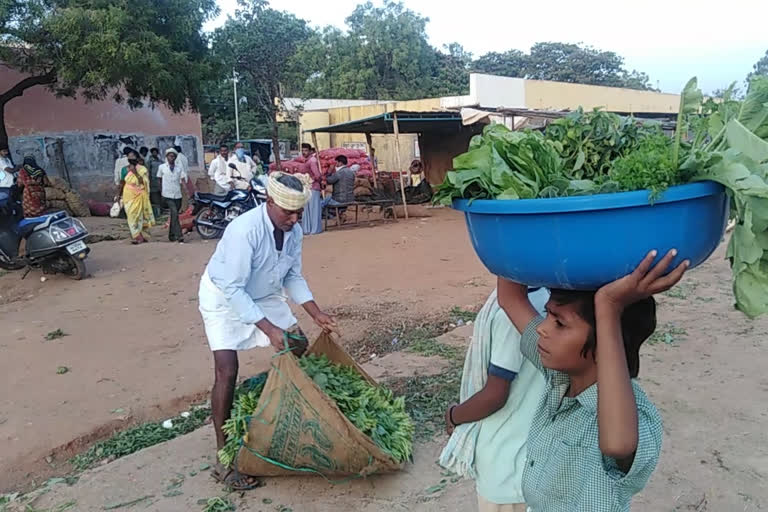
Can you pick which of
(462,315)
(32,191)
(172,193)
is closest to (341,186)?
(172,193)

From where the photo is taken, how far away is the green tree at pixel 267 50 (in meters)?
28.7

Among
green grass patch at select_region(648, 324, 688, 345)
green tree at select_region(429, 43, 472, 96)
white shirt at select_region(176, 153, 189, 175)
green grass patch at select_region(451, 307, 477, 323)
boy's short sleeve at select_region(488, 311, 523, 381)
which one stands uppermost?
green tree at select_region(429, 43, 472, 96)

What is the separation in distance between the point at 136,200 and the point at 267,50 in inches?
806

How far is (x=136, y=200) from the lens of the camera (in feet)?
37.3

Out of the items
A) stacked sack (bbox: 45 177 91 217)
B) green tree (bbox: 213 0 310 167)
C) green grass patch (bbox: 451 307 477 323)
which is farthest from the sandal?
green tree (bbox: 213 0 310 167)

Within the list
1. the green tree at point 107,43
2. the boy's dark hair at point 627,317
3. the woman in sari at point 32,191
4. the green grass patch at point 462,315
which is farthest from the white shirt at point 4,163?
the boy's dark hair at point 627,317

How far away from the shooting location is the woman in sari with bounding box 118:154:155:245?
11227 mm

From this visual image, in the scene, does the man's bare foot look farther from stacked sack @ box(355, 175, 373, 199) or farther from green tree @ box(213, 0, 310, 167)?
green tree @ box(213, 0, 310, 167)

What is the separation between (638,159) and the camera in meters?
1.28

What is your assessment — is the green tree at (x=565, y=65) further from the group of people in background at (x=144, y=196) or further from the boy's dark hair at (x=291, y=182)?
the boy's dark hair at (x=291, y=182)

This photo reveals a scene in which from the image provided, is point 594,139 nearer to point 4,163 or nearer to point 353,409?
point 353,409

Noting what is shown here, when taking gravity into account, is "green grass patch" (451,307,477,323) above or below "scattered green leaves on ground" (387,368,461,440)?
below

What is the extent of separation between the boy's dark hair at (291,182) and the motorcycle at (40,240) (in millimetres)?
6367

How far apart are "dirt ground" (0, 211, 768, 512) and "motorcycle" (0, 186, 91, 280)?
27 centimetres
